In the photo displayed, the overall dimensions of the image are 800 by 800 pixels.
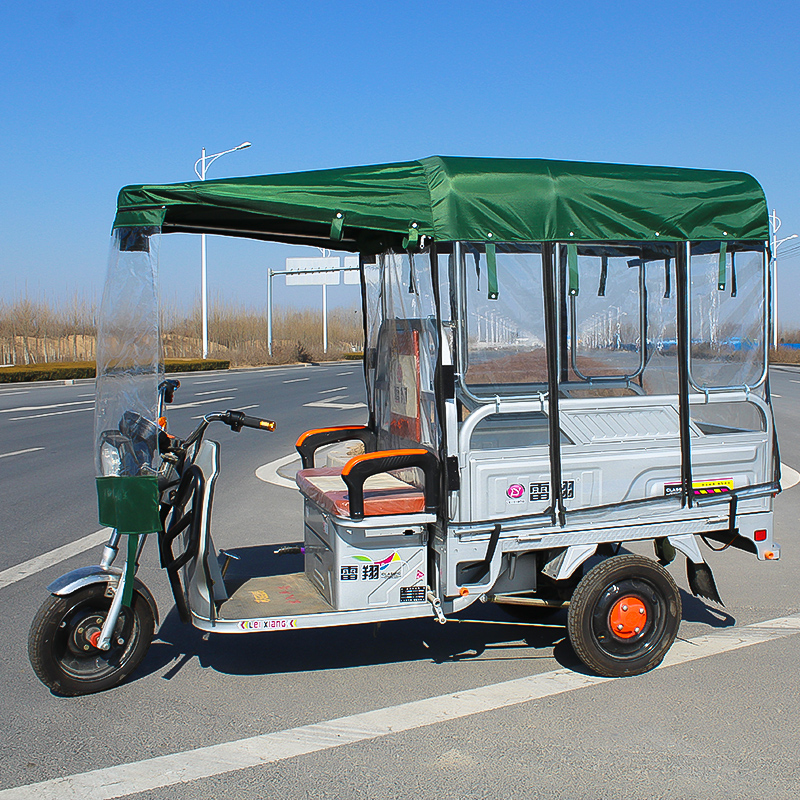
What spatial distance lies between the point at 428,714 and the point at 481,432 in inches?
67.9

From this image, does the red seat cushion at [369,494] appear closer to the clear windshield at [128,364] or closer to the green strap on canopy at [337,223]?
the clear windshield at [128,364]

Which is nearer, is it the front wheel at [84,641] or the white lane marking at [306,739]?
the white lane marking at [306,739]

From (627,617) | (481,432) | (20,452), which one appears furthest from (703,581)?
(20,452)

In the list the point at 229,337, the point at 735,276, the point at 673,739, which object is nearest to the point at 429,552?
the point at 673,739

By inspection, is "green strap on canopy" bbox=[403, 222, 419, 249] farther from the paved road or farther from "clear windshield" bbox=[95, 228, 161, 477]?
the paved road

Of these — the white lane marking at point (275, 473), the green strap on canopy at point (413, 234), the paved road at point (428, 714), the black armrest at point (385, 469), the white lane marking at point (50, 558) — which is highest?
the green strap on canopy at point (413, 234)

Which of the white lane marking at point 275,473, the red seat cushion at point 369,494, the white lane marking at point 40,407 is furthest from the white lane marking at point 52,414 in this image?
the red seat cushion at point 369,494

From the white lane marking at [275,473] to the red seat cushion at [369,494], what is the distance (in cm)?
475

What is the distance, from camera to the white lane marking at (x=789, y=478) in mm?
9703

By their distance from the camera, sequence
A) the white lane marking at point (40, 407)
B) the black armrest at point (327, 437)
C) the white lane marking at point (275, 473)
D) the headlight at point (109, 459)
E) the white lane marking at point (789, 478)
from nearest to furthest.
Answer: the headlight at point (109, 459), the black armrest at point (327, 437), the white lane marking at point (789, 478), the white lane marking at point (275, 473), the white lane marking at point (40, 407)

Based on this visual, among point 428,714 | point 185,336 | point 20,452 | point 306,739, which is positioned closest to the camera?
point 306,739

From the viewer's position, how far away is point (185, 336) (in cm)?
5984

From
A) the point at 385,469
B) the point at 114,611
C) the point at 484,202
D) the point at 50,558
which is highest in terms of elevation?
the point at 484,202

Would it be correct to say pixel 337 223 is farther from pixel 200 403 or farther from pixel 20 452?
pixel 200 403
